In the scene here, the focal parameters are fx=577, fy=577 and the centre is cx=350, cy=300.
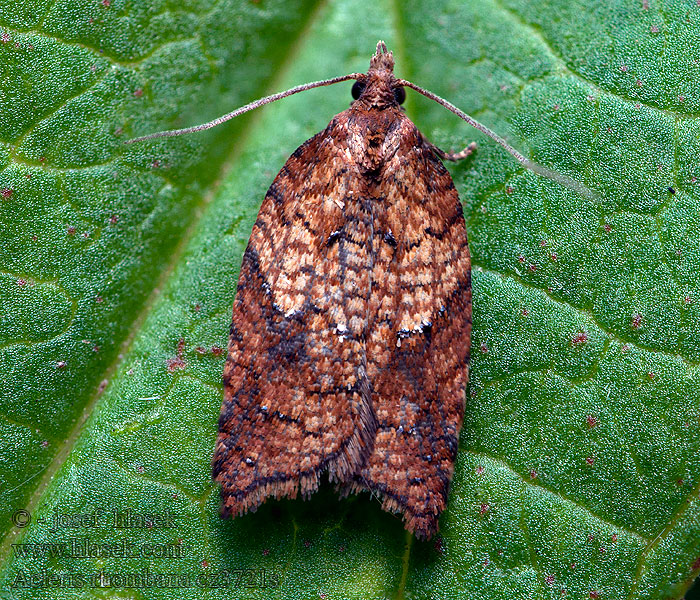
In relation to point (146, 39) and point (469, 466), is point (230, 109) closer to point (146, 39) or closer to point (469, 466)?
point (146, 39)

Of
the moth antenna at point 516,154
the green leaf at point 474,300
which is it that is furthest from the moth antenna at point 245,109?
the moth antenna at point 516,154

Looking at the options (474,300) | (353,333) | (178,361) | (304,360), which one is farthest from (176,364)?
(474,300)

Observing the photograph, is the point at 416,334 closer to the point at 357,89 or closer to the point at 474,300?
the point at 474,300

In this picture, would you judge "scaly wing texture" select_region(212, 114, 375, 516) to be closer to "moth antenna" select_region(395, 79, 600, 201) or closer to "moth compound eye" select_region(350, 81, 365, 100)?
"moth compound eye" select_region(350, 81, 365, 100)

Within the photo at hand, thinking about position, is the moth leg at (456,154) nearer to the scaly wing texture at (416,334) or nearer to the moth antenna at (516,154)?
the moth antenna at (516,154)

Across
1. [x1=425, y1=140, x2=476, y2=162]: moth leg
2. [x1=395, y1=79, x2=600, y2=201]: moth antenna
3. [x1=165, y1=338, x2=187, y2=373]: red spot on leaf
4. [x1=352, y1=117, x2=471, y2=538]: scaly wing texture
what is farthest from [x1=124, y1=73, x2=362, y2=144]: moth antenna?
Answer: [x1=165, y1=338, x2=187, y2=373]: red spot on leaf

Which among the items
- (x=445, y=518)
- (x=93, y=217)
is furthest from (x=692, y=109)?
(x=93, y=217)
